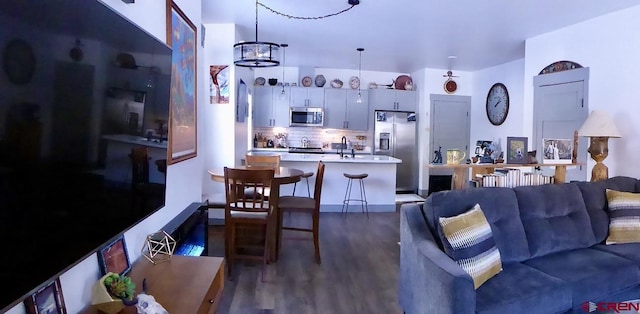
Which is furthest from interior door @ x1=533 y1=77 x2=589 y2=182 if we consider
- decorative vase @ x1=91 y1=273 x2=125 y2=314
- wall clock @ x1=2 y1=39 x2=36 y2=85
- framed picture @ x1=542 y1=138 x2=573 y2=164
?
wall clock @ x1=2 y1=39 x2=36 y2=85

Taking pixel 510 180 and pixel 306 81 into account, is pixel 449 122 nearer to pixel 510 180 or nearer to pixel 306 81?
pixel 306 81

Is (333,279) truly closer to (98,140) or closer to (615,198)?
(615,198)

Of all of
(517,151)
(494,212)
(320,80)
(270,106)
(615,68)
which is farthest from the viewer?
(320,80)

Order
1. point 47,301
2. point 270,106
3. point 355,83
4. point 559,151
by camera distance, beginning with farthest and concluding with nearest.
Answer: point 355,83
point 270,106
point 559,151
point 47,301

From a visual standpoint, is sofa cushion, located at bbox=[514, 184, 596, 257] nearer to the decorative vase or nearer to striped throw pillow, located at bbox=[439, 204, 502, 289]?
striped throw pillow, located at bbox=[439, 204, 502, 289]

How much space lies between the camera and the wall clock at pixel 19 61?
2.54ft

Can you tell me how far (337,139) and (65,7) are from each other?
24.3 ft

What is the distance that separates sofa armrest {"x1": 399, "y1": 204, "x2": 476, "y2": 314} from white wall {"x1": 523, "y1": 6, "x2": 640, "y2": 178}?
298 centimetres

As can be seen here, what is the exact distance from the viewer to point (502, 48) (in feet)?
19.3

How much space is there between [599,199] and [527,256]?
1.00 meters

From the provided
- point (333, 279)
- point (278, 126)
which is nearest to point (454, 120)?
point (278, 126)

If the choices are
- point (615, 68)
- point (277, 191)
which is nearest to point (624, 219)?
point (615, 68)

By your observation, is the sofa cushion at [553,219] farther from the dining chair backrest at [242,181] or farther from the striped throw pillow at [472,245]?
the dining chair backrest at [242,181]

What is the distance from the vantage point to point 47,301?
1.11 m
